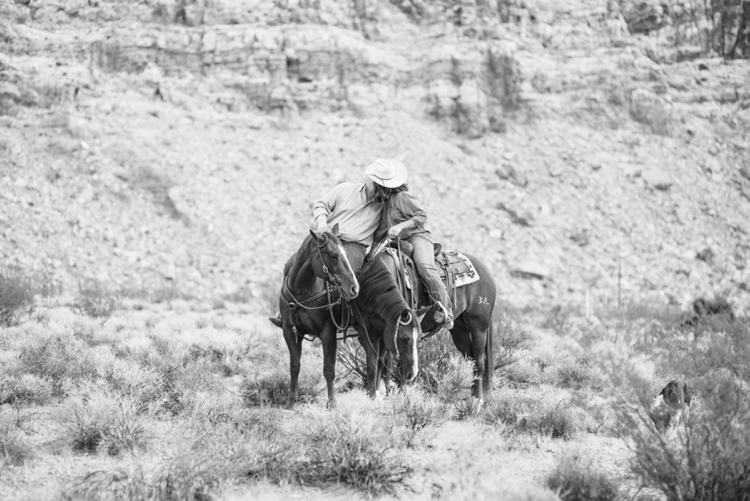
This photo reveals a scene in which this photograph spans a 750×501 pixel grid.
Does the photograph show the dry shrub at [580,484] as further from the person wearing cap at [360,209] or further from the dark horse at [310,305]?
the person wearing cap at [360,209]

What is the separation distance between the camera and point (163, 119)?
72.9ft

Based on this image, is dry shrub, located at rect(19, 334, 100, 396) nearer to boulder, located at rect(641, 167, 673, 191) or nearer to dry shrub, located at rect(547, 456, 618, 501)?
dry shrub, located at rect(547, 456, 618, 501)

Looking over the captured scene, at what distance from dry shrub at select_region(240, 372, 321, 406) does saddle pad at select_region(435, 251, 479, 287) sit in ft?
6.62

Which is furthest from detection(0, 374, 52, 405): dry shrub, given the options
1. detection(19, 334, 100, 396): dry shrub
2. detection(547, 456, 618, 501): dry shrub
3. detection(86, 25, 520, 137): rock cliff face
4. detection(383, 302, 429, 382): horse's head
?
detection(86, 25, 520, 137): rock cliff face

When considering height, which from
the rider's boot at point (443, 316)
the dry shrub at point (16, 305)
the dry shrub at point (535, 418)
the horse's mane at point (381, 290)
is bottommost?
the dry shrub at point (16, 305)

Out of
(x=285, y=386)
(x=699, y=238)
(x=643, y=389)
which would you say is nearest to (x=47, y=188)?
(x=285, y=386)

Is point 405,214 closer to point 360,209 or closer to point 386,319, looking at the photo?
point 360,209

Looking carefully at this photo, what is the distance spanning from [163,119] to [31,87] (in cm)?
455

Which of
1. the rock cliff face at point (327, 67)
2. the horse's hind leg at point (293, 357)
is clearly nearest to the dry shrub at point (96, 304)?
the horse's hind leg at point (293, 357)

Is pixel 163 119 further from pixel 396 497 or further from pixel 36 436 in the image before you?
pixel 396 497

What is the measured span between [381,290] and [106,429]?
8.82 ft

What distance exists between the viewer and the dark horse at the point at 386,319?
536 centimetres

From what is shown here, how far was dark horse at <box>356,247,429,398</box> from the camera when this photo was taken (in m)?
5.36

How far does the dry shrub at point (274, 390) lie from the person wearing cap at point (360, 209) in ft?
5.41
